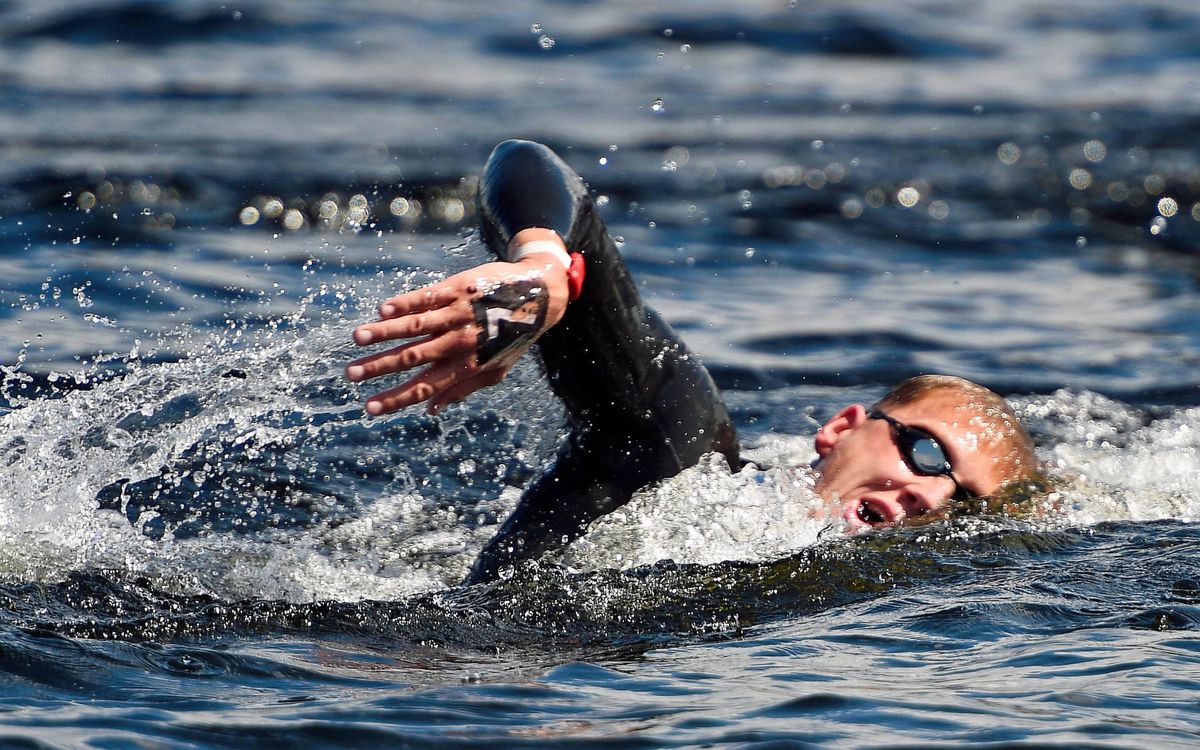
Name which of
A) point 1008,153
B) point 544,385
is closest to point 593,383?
point 544,385

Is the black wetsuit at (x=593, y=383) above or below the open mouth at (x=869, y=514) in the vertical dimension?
above

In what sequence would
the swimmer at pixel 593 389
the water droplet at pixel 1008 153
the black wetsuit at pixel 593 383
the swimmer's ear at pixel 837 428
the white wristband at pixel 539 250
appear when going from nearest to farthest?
the swimmer at pixel 593 389 < the white wristband at pixel 539 250 < the black wetsuit at pixel 593 383 < the swimmer's ear at pixel 837 428 < the water droplet at pixel 1008 153

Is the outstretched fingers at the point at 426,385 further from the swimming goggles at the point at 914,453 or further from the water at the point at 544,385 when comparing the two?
the swimming goggles at the point at 914,453

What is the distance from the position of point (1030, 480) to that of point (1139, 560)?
1.50ft

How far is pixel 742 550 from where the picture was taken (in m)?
4.82

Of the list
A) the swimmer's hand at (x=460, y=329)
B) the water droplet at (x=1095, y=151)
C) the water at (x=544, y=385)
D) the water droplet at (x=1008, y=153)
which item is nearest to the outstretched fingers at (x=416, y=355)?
the swimmer's hand at (x=460, y=329)

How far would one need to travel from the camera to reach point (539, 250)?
4062 mm

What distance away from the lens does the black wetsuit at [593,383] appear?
14.2 feet

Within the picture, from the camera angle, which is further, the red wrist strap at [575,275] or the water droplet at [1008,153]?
the water droplet at [1008,153]

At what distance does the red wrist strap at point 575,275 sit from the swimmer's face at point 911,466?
1290 mm

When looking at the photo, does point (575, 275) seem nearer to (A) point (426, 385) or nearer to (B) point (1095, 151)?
(A) point (426, 385)

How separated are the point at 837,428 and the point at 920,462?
0.99 feet

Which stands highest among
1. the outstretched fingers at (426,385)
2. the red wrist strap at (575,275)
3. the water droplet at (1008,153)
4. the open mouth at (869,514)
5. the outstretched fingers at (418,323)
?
the water droplet at (1008,153)

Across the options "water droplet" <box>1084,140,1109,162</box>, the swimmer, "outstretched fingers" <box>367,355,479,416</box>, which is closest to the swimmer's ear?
the swimmer
